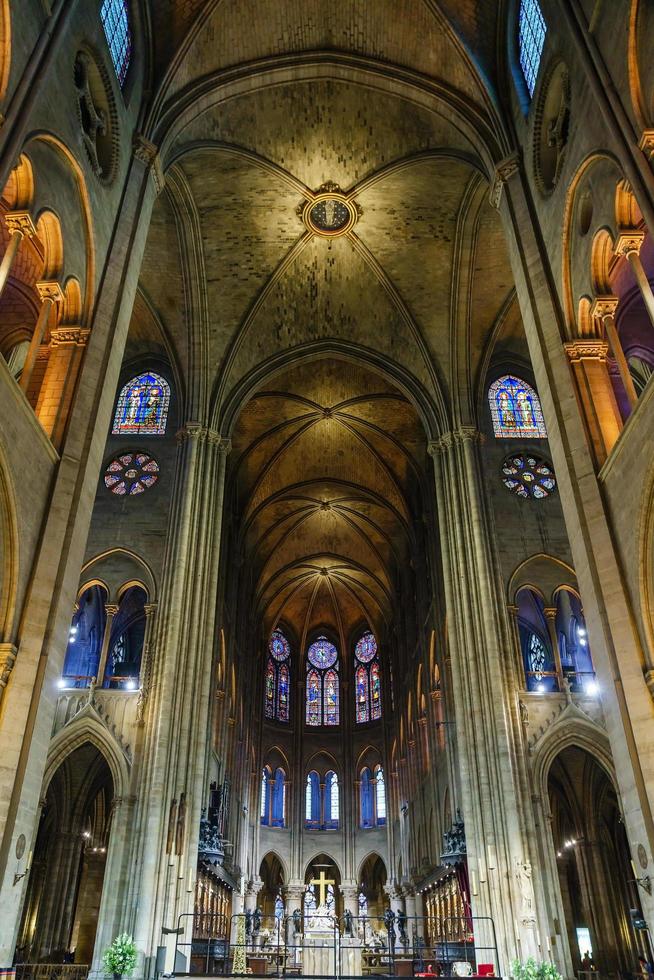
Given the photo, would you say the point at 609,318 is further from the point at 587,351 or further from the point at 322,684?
the point at 322,684

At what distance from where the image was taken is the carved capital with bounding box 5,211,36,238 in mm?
11414

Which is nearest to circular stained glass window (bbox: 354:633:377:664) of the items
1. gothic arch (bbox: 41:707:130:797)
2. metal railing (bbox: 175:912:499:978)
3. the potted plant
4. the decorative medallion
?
metal railing (bbox: 175:912:499:978)

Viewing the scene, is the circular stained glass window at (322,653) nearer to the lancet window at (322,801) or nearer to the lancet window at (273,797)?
the lancet window at (322,801)

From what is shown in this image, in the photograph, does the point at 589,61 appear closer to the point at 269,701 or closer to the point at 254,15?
the point at 254,15

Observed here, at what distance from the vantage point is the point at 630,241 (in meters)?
11.7

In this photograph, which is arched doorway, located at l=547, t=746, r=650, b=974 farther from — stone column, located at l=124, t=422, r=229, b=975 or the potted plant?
the potted plant

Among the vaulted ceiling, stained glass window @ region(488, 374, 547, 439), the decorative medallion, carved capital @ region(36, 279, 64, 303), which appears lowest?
carved capital @ region(36, 279, 64, 303)

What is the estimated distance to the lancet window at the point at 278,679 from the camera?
4353 cm

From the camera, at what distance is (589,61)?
1190 centimetres

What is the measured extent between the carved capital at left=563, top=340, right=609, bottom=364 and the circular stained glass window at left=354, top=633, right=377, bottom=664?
111 ft

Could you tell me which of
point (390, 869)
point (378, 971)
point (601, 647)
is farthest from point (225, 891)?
point (601, 647)

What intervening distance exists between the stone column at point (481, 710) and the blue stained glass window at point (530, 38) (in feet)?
34.5

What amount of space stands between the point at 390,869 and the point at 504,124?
109 feet

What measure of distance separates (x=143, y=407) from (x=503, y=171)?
1460 cm
